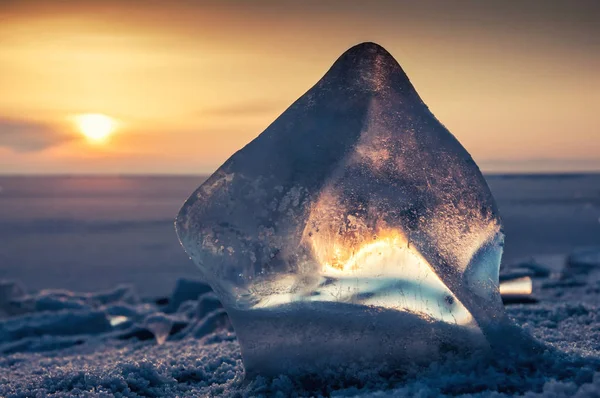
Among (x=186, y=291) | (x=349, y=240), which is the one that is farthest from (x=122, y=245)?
(x=349, y=240)

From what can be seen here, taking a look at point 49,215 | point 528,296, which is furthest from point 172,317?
point 49,215

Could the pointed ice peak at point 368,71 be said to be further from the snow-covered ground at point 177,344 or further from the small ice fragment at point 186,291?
the small ice fragment at point 186,291

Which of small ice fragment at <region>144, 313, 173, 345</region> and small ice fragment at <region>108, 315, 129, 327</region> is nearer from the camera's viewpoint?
small ice fragment at <region>144, 313, 173, 345</region>

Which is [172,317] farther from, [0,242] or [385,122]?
[0,242]

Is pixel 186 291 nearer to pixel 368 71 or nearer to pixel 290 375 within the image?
pixel 290 375

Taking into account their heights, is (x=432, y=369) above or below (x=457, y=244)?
below

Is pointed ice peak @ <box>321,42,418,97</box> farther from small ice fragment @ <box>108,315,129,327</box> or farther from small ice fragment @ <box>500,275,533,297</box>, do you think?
small ice fragment @ <box>108,315,129,327</box>

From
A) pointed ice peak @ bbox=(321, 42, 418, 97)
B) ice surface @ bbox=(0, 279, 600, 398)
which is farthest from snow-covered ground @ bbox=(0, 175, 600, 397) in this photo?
pointed ice peak @ bbox=(321, 42, 418, 97)
